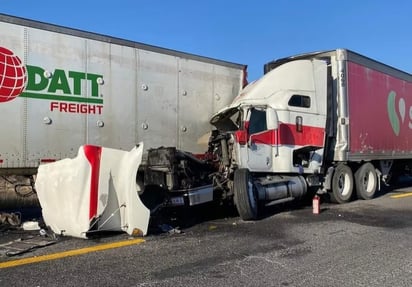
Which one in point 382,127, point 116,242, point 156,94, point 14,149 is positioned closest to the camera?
point 116,242

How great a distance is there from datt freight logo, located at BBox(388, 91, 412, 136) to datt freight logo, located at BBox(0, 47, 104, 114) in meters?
9.57

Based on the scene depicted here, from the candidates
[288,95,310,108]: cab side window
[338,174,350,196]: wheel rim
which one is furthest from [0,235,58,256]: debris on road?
[338,174,350,196]: wheel rim

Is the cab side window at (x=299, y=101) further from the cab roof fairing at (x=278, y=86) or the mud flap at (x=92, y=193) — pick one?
the mud flap at (x=92, y=193)

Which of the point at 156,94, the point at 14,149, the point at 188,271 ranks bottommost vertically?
the point at 188,271

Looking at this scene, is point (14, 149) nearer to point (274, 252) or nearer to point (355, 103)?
point (274, 252)

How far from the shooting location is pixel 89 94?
9.62 meters

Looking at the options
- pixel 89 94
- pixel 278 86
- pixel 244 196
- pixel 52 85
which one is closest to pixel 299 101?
pixel 278 86

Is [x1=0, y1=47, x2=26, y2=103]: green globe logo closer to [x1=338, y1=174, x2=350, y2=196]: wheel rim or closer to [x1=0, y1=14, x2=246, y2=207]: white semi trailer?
[x1=0, y1=14, x2=246, y2=207]: white semi trailer

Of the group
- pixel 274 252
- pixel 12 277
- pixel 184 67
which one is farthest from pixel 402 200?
pixel 12 277

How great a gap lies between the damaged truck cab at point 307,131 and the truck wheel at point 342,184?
26 millimetres

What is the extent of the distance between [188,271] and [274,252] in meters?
1.58

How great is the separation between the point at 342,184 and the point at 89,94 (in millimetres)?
7468

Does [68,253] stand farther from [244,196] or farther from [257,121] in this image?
[257,121]

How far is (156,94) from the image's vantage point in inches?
427
